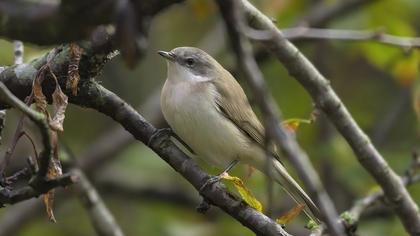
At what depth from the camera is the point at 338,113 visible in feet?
13.2

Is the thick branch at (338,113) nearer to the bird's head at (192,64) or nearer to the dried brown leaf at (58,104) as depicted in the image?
the dried brown leaf at (58,104)

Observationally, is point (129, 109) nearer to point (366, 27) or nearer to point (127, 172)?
point (366, 27)

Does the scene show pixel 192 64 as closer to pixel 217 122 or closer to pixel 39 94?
pixel 217 122

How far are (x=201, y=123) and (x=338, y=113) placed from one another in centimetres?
101

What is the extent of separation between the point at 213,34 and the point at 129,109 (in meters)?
4.76

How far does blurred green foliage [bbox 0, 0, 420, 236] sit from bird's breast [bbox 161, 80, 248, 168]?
4.30 ft

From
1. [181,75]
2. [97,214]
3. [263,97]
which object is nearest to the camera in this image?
[263,97]

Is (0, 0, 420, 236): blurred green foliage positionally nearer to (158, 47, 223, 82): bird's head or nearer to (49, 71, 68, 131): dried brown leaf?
(158, 47, 223, 82): bird's head

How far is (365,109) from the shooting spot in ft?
27.5

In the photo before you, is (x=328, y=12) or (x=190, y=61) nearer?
(x=190, y=61)

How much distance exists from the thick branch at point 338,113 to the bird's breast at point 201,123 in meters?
0.89

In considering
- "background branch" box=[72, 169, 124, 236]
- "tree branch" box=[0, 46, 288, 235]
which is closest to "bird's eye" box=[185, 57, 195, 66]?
"background branch" box=[72, 169, 124, 236]

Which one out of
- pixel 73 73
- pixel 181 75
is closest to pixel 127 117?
pixel 73 73

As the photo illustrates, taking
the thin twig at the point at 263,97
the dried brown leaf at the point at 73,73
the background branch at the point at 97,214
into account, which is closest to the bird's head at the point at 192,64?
the background branch at the point at 97,214
